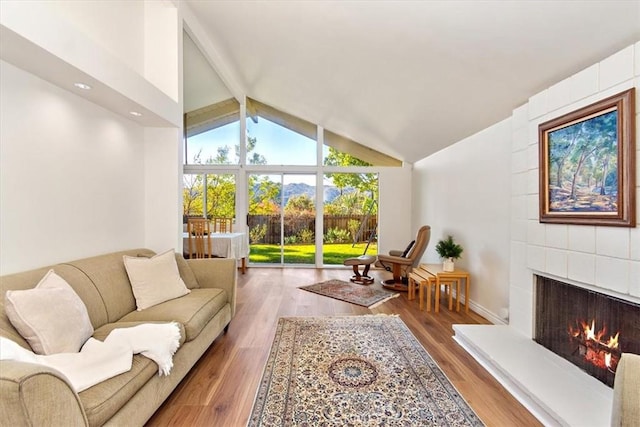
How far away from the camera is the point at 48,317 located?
1.56m

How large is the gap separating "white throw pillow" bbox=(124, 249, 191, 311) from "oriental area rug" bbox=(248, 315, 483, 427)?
99cm

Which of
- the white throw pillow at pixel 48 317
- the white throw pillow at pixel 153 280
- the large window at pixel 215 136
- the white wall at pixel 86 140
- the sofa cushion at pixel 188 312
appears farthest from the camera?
the large window at pixel 215 136

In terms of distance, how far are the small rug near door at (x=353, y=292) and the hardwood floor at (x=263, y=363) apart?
5.5 inches

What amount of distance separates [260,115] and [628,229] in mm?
6144

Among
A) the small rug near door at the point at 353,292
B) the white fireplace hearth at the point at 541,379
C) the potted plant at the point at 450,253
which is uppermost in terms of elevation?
the potted plant at the point at 450,253

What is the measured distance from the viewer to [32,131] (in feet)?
6.80

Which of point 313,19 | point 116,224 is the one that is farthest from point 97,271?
point 313,19

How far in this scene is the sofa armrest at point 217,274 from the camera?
3023 mm

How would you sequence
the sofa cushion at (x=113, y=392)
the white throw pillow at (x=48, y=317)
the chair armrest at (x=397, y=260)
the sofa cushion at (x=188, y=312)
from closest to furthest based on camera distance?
the sofa cushion at (x=113, y=392) < the white throw pillow at (x=48, y=317) < the sofa cushion at (x=188, y=312) < the chair armrest at (x=397, y=260)

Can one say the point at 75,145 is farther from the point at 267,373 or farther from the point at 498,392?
the point at 498,392

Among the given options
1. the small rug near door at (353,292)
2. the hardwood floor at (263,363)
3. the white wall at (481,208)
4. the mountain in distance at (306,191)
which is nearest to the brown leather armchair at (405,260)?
the small rug near door at (353,292)

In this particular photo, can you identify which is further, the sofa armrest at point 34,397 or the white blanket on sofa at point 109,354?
the white blanket on sofa at point 109,354

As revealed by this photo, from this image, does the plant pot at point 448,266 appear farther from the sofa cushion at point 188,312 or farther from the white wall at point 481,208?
the sofa cushion at point 188,312

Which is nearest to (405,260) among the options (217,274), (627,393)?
(217,274)
